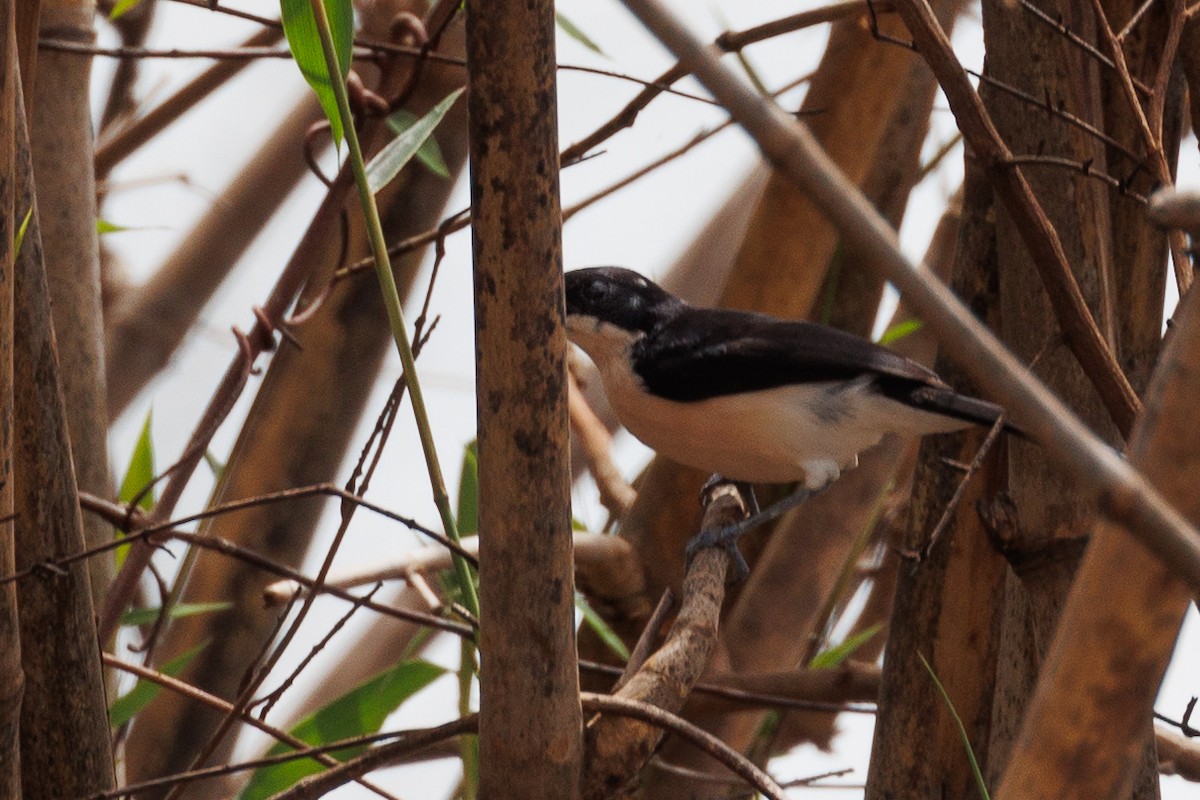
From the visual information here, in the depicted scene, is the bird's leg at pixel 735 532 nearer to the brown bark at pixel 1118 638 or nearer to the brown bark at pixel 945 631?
the brown bark at pixel 945 631

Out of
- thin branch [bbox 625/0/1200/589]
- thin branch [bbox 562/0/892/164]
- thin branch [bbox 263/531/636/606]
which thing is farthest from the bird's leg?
thin branch [bbox 625/0/1200/589]

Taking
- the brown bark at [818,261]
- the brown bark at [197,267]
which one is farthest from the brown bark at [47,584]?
the brown bark at [197,267]

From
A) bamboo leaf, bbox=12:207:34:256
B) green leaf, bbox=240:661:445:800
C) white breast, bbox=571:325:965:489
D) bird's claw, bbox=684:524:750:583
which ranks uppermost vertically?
bamboo leaf, bbox=12:207:34:256

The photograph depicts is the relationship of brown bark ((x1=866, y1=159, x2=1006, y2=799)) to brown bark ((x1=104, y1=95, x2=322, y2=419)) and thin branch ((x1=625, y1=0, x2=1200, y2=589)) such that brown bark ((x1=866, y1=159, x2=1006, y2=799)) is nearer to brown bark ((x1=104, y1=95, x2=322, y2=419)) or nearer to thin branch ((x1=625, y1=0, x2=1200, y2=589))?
thin branch ((x1=625, y1=0, x2=1200, y2=589))

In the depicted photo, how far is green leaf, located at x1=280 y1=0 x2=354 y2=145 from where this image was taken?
1340 millimetres

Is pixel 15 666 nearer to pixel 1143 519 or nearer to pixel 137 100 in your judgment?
pixel 1143 519

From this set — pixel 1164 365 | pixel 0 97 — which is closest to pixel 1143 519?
pixel 1164 365

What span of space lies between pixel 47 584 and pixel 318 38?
1.94 feet

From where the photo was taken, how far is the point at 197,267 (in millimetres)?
3740

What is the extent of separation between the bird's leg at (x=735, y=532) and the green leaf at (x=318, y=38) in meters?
1.01

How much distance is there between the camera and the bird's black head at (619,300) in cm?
268

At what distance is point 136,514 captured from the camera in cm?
205

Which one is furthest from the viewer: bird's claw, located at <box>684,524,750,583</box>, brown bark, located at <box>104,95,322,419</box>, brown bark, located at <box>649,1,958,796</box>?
brown bark, located at <box>104,95,322,419</box>

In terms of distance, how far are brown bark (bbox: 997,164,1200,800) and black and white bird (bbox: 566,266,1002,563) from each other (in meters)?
1.59
